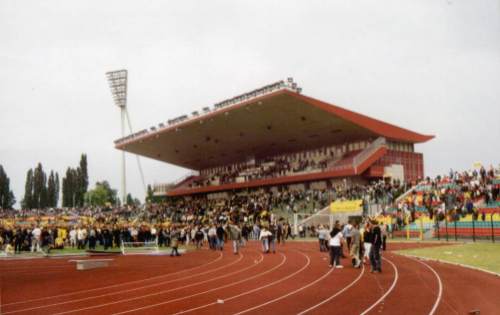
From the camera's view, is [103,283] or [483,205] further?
[483,205]

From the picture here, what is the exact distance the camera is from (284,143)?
2238 inches

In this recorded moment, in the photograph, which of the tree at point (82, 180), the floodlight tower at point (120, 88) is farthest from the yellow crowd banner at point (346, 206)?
the tree at point (82, 180)

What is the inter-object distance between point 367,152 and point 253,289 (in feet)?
117

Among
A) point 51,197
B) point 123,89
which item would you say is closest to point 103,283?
point 123,89

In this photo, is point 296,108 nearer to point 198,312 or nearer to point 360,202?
point 360,202

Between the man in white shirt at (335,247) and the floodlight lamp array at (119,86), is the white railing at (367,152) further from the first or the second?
the floodlight lamp array at (119,86)

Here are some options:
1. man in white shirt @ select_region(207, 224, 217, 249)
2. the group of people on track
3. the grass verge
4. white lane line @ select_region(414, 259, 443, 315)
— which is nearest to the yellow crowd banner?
man in white shirt @ select_region(207, 224, 217, 249)

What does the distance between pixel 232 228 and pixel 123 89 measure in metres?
47.7

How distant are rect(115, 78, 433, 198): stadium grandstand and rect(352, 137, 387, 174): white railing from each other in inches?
3.1

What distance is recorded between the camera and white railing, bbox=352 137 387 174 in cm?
4669

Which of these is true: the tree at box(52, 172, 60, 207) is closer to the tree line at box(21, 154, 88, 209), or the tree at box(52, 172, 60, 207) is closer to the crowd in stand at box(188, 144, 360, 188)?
the tree line at box(21, 154, 88, 209)

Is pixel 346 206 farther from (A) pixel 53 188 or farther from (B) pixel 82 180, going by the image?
(B) pixel 82 180

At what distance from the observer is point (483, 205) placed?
3097cm

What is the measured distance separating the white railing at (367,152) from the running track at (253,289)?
2637 cm
